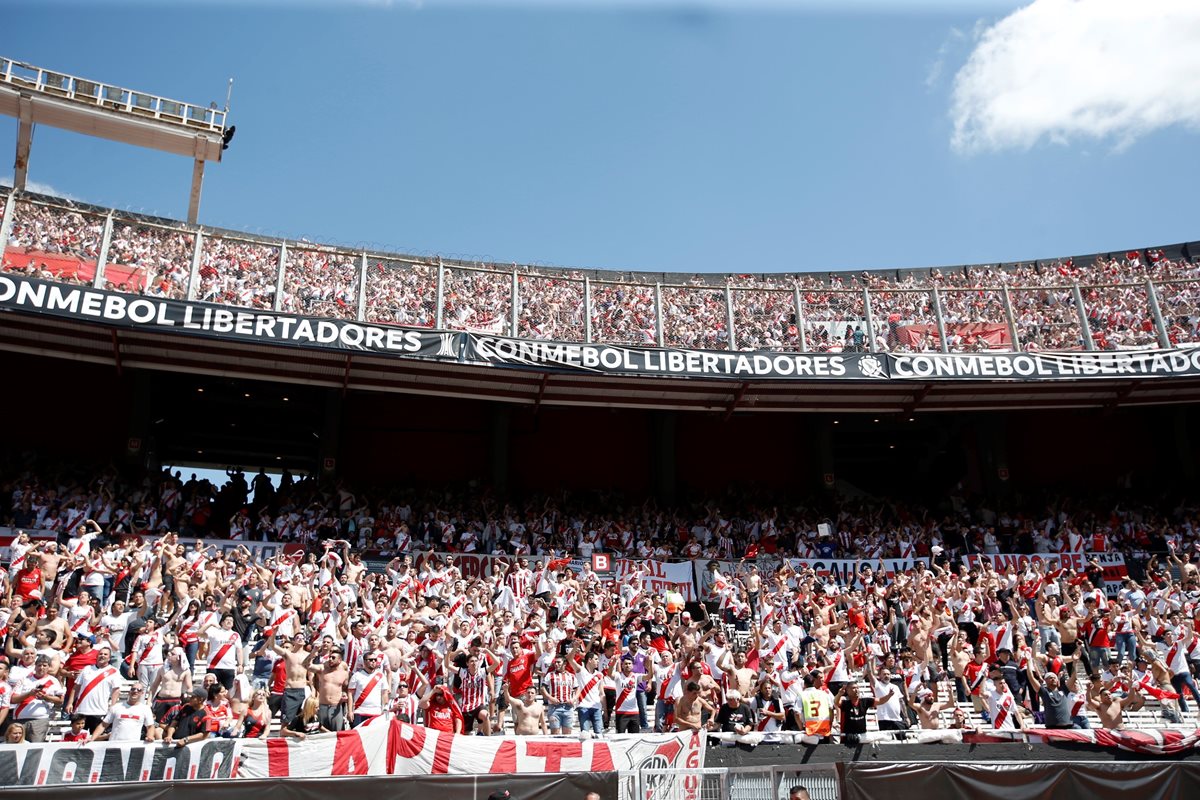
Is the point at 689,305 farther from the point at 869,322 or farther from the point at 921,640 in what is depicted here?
the point at 921,640

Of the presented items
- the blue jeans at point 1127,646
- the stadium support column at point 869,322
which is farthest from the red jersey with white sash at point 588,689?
the stadium support column at point 869,322

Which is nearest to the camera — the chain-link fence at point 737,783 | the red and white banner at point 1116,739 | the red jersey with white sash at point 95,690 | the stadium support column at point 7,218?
the chain-link fence at point 737,783

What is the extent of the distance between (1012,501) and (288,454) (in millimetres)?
21376

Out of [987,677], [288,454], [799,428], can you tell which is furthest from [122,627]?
[799,428]

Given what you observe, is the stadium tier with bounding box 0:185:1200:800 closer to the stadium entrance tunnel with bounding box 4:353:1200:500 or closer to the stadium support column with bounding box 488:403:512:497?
the stadium entrance tunnel with bounding box 4:353:1200:500

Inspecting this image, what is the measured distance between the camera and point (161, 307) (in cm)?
1852

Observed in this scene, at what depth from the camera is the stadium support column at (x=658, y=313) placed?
21984 mm

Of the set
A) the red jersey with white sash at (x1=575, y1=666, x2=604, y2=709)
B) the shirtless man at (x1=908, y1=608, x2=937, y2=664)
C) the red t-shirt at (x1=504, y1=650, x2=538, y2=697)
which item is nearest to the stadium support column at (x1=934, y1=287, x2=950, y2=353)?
the shirtless man at (x1=908, y1=608, x2=937, y2=664)

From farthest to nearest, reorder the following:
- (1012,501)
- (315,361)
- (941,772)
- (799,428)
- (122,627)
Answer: (799,428) → (1012,501) → (315,361) → (122,627) → (941,772)

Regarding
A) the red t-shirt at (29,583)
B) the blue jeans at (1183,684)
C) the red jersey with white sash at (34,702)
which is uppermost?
the red t-shirt at (29,583)

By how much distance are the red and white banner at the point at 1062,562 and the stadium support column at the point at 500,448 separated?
12.4m

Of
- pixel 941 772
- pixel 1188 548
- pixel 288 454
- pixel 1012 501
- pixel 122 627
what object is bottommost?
pixel 941 772

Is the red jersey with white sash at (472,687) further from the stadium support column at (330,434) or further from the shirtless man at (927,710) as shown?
the stadium support column at (330,434)

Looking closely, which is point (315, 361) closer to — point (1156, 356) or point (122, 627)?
point (122, 627)
